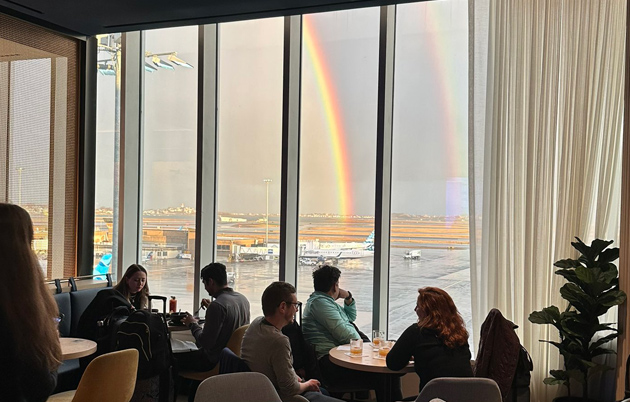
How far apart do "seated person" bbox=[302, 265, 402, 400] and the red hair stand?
0.92 m

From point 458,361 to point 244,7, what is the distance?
3.26m

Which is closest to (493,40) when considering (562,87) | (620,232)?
(562,87)

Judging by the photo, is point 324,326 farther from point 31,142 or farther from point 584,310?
point 31,142

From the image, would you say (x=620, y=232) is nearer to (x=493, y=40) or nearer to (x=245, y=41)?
(x=493, y=40)

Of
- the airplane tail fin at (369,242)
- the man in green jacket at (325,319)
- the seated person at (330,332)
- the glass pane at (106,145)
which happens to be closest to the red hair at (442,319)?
the seated person at (330,332)

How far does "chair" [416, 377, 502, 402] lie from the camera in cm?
304

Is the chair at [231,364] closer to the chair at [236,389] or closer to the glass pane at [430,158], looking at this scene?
the chair at [236,389]

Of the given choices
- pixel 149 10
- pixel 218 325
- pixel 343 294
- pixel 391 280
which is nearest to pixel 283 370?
pixel 218 325

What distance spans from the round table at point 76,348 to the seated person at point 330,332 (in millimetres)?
1532

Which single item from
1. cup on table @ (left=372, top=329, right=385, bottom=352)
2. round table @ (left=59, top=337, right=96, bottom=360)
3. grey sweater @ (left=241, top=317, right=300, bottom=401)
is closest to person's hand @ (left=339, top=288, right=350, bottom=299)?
cup on table @ (left=372, top=329, right=385, bottom=352)

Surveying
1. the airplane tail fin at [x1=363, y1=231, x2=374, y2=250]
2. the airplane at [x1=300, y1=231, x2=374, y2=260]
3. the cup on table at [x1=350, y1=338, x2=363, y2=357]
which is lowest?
the cup on table at [x1=350, y1=338, x2=363, y2=357]

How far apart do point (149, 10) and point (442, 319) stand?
3524 millimetres

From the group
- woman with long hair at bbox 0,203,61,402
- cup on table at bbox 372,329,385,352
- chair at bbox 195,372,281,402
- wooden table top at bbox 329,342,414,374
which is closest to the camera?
woman with long hair at bbox 0,203,61,402

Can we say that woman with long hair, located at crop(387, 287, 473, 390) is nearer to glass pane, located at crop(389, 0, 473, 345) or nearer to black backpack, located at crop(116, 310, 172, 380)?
black backpack, located at crop(116, 310, 172, 380)
